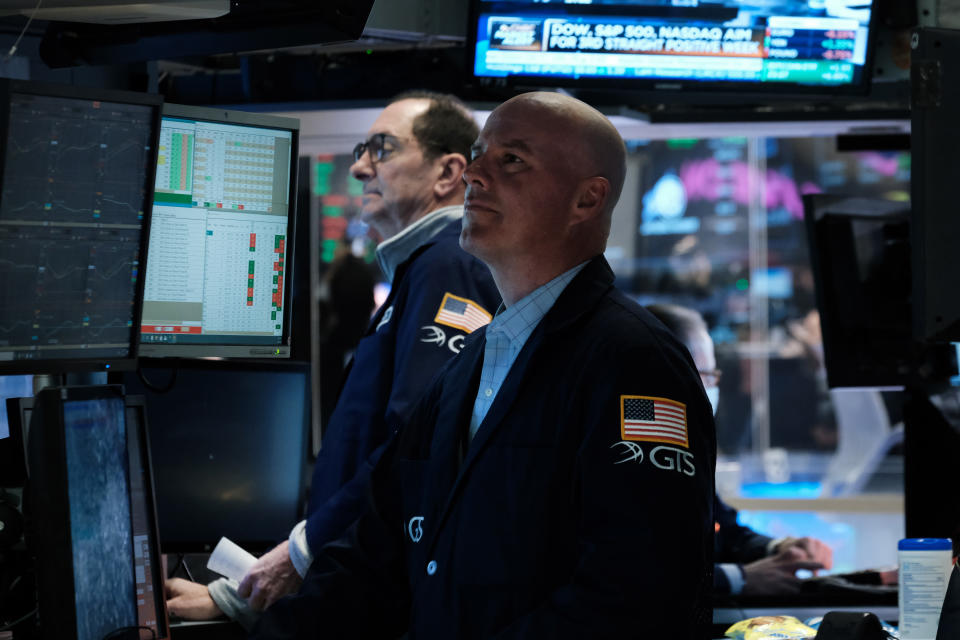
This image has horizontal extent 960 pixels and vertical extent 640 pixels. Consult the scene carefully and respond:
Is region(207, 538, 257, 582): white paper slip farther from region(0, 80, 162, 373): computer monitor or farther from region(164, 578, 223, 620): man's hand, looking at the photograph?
region(0, 80, 162, 373): computer monitor

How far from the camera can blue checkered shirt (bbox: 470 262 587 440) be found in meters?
2.04

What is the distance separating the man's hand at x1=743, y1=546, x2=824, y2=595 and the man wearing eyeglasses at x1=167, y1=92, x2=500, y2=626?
125cm

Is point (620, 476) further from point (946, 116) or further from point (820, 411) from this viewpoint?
point (820, 411)

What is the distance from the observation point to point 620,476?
172 centimetres

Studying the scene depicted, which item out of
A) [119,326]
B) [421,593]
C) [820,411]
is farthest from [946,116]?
[820,411]

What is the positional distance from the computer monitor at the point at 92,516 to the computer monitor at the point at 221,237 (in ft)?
1.31

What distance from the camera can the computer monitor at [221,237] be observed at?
7.62 ft

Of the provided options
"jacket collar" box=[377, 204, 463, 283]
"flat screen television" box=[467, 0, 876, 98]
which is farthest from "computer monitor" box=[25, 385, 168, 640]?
"flat screen television" box=[467, 0, 876, 98]

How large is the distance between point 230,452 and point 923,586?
1.66m

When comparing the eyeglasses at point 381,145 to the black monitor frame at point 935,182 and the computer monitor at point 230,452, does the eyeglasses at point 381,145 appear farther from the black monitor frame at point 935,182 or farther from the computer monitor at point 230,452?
the black monitor frame at point 935,182

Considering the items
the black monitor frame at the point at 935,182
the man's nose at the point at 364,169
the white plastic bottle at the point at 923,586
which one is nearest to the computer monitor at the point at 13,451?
the man's nose at the point at 364,169

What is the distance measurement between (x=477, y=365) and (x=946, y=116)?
0.89 m

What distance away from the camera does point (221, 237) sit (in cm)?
239

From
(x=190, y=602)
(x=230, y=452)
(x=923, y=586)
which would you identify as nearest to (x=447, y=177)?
(x=230, y=452)
